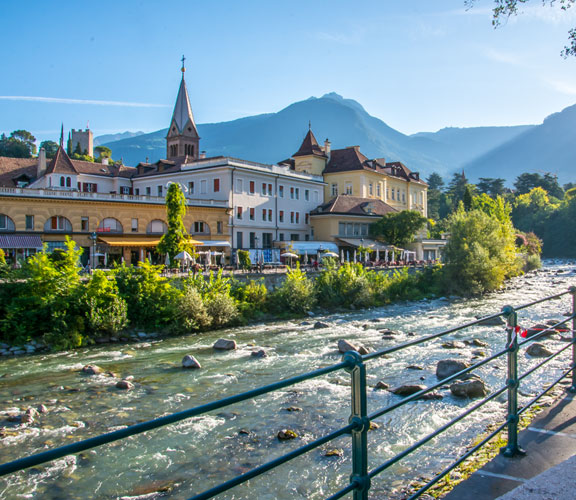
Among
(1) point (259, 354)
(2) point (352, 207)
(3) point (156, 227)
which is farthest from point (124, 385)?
(2) point (352, 207)

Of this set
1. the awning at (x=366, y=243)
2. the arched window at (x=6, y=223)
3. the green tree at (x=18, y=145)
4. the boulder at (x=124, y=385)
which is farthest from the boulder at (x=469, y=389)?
the green tree at (x=18, y=145)

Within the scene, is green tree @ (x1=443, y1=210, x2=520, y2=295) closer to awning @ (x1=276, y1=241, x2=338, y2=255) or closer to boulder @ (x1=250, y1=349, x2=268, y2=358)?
awning @ (x1=276, y1=241, x2=338, y2=255)

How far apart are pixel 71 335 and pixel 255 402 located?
11010 millimetres

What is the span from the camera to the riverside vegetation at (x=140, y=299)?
20.7 m

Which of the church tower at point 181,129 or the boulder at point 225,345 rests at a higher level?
the church tower at point 181,129

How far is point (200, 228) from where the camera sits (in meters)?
49.2

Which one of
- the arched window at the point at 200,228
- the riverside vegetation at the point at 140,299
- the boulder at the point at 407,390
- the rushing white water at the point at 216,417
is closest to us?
the rushing white water at the point at 216,417

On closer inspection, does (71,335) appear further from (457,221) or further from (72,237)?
(457,221)

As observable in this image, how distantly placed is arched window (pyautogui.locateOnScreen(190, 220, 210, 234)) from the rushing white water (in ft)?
92.4

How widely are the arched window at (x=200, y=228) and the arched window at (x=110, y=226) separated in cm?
672

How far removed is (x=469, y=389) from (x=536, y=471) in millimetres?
8617

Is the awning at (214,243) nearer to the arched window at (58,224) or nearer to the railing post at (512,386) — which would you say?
the arched window at (58,224)

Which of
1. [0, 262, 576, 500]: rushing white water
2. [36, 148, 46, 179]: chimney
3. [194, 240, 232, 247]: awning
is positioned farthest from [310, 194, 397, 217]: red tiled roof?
[0, 262, 576, 500]: rushing white water

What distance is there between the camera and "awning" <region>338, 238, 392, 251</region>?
182 feet
